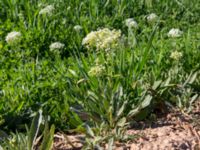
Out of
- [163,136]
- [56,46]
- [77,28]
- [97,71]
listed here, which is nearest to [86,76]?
[97,71]

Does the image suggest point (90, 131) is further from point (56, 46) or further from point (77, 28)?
point (77, 28)

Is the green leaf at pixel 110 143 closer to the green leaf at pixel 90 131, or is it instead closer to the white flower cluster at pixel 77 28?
the green leaf at pixel 90 131

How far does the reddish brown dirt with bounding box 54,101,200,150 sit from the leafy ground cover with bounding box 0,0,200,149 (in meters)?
0.05

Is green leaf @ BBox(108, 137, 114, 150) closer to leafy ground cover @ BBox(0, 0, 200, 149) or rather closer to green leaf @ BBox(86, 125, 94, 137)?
leafy ground cover @ BBox(0, 0, 200, 149)

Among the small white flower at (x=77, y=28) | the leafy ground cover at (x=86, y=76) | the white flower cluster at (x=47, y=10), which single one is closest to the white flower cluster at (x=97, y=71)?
the leafy ground cover at (x=86, y=76)

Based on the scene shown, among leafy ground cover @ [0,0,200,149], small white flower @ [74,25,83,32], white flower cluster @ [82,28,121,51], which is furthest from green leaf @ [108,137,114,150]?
small white flower @ [74,25,83,32]

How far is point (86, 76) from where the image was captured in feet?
11.0

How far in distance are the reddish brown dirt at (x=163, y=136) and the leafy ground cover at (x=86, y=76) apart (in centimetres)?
5

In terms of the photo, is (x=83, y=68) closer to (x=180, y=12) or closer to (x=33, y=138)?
(x=33, y=138)

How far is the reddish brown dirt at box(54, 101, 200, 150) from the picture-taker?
9.64 feet

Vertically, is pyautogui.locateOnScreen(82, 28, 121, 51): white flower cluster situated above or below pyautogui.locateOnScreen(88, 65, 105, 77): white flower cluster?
above

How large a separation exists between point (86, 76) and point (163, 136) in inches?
24.6

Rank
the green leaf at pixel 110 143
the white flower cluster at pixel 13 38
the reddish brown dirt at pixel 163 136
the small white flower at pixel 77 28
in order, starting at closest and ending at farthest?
the green leaf at pixel 110 143
the reddish brown dirt at pixel 163 136
the white flower cluster at pixel 13 38
the small white flower at pixel 77 28

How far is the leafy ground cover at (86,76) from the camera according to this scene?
3.04 metres
